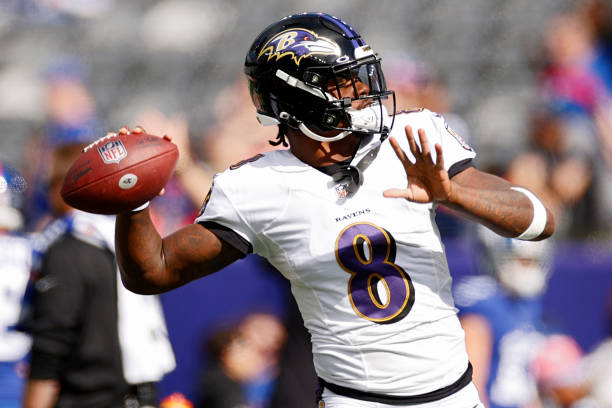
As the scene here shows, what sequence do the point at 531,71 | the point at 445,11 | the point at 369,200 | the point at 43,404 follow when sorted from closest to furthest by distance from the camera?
the point at 369,200, the point at 43,404, the point at 531,71, the point at 445,11

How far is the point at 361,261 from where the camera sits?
9.03ft

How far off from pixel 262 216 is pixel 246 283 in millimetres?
2836

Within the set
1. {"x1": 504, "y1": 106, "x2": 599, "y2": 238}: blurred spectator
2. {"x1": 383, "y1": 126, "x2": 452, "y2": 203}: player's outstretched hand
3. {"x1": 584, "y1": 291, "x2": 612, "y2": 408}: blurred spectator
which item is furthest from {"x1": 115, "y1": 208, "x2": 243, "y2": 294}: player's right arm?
{"x1": 504, "y1": 106, "x2": 599, "y2": 238}: blurred spectator

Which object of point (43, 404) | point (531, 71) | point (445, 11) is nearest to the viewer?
point (43, 404)

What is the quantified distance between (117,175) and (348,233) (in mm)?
717

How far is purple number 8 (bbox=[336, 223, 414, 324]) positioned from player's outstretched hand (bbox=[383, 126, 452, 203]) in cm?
17

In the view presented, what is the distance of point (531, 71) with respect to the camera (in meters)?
8.96

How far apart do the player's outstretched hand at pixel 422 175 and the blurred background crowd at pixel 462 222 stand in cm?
142

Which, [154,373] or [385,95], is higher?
[385,95]

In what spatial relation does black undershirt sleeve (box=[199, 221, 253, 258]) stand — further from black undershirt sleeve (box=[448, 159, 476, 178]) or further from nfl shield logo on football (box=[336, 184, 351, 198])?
black undershirt sleeve (box=[448, 159, 476, 178])

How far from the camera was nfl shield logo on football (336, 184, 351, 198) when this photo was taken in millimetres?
2779

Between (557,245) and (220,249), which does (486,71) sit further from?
(220,249)

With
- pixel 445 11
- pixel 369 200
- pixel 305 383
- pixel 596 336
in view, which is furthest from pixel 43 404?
pixel 445 11

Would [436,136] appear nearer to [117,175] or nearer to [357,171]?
[357,171]
